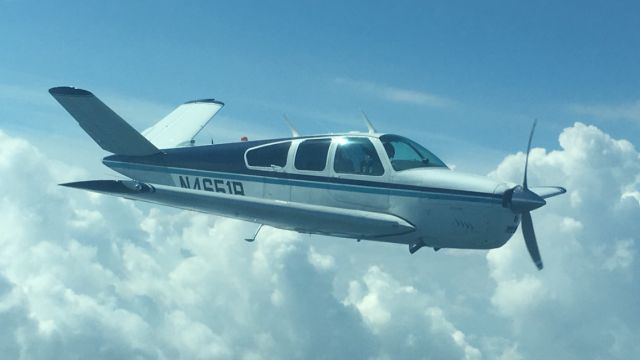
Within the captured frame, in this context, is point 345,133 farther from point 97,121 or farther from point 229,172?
point 97,121

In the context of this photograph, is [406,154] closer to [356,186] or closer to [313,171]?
[356,186]

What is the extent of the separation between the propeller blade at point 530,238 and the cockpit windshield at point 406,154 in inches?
102

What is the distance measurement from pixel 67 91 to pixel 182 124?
7639mm

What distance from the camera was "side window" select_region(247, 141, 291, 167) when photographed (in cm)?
1938

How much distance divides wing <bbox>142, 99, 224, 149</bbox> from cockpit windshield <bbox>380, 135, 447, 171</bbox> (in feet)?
30.9

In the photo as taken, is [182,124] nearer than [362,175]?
No

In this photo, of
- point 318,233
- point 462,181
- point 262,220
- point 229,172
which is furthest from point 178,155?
point 462,181

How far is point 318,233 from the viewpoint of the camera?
742 inches

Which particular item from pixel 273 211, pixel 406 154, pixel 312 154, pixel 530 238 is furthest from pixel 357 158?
pixel 530 238

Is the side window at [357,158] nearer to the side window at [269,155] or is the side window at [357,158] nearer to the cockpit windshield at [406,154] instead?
the cockpit windshield at [406,154]

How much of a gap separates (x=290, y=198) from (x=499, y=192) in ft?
19.5

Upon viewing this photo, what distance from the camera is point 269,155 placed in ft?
64.7

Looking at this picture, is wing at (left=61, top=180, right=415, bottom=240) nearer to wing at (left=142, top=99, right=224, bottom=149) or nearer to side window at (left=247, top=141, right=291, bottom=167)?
side window at (left=247, top=141, right=291, bottom=167)

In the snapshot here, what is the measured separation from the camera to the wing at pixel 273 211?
1736cm
